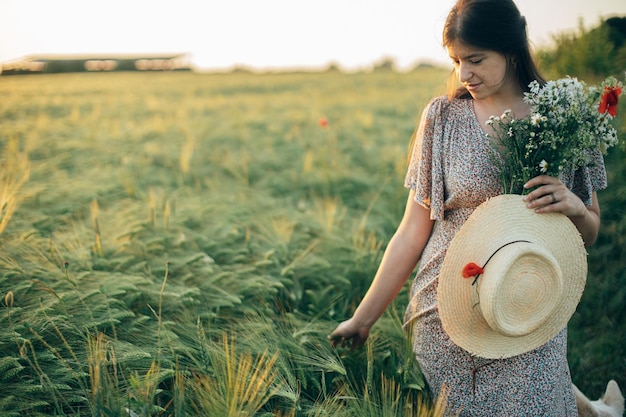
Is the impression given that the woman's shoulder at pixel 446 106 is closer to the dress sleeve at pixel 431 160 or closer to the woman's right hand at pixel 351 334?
the dress sleeve at pixel 431 160

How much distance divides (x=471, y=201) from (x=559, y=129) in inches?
14.5

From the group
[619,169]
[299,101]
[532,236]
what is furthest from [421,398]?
[299,101]

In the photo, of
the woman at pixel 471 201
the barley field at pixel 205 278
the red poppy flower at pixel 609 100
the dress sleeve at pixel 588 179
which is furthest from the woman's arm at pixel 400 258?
the red poppy flower at pixel 609 100

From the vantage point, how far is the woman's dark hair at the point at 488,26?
1.63 metres

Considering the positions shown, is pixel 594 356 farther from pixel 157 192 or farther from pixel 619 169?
pixel 157 192

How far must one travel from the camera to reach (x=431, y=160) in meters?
1.88

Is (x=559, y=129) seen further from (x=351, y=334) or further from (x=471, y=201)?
(x=351, y=334)

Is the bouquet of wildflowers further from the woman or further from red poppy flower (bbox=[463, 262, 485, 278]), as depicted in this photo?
red poppy flower (bbox=[463, 262, 485, 278])

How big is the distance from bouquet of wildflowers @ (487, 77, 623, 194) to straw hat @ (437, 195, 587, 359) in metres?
0.14

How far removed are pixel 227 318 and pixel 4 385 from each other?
870mm

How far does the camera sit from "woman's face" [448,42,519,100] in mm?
1667

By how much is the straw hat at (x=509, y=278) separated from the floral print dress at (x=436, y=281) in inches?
5.7

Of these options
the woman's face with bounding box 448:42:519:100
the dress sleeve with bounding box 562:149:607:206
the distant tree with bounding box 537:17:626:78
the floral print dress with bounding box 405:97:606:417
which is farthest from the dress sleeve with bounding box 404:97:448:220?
the distant tree with bounding box 537:17:626:78

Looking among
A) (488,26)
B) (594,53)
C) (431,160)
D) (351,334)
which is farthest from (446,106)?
(594,53)
